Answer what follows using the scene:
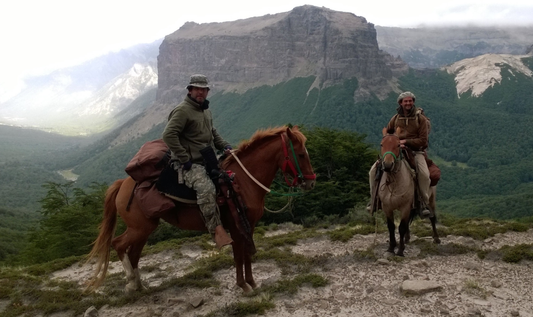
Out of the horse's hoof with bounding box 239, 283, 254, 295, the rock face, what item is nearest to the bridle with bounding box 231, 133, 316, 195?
the horse's hoof with bounding box 239, 283, 254, 295

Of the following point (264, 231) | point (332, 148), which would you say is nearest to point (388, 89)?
point (332, 148)

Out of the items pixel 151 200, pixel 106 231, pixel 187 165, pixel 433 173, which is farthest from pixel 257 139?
pixel 433 173

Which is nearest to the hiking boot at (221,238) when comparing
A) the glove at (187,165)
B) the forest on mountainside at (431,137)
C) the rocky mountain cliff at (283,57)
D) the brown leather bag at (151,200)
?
the brown leather bag at (151,200)

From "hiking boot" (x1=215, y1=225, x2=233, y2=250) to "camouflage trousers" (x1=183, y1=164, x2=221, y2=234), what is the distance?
0.09 metres

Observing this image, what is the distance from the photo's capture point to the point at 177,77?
642 feet

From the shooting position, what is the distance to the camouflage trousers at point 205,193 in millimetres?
5852

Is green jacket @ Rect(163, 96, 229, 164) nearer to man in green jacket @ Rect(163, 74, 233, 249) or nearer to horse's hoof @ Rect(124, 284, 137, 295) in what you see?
man in green jacket @ Rect(163, 74, 233, 249)

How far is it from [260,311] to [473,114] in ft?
470

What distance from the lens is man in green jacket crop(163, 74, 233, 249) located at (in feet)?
19.0

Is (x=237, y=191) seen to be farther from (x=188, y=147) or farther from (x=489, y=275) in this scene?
(x=489, y=275)

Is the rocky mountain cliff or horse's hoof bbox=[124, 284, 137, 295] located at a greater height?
the rocky mountain cliff

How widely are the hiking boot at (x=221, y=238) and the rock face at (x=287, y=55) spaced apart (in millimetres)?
137732

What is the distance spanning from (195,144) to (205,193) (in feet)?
2.92

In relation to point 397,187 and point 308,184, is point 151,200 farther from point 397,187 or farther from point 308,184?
point 397,187
